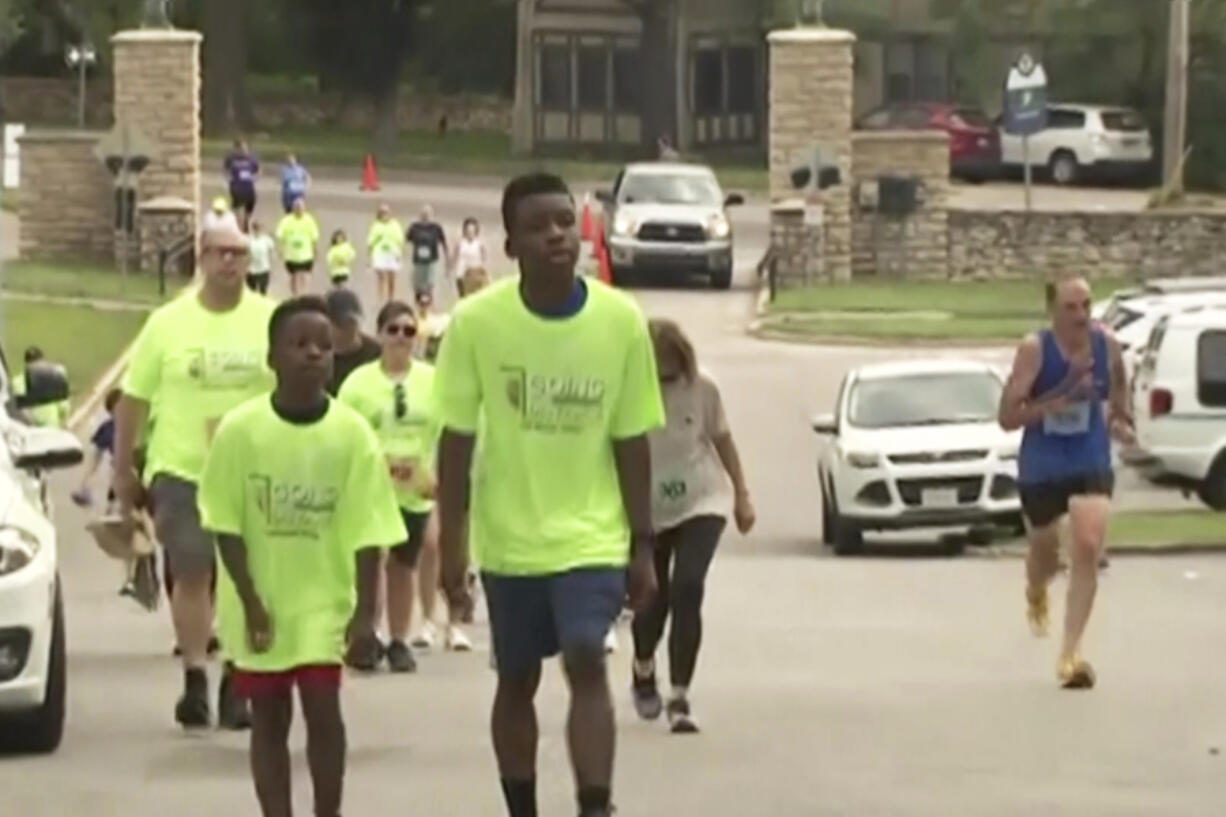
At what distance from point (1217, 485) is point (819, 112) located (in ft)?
85.6

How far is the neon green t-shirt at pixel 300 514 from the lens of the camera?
11336 millimetres

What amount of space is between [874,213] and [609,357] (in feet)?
152

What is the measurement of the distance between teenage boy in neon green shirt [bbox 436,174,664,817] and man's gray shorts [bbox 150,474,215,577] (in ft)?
13.1

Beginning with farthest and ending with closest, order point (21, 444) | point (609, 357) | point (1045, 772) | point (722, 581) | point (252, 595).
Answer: point (722, 581) < point (21, 444) < point (1045, 772) < point (252, 595) < point (609, 357)

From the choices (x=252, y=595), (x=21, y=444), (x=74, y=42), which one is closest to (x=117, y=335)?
(x=21, y=444)

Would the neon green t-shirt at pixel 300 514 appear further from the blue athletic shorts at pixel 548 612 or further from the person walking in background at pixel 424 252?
the person walking in background at pixel 424 252

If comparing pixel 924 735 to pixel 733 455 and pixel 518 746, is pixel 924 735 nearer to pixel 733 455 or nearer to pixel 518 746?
pixel 733 455

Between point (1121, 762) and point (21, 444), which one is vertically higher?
point (21, 444)

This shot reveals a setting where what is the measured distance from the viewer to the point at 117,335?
44.7 meters

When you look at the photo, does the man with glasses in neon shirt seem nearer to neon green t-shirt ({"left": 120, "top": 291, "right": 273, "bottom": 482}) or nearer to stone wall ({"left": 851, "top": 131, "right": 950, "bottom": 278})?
neon green t-shirt ({"left": 120, "top": 291, "right": 273, "bottom": 482})

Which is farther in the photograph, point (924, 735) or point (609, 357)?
point (924, 735)

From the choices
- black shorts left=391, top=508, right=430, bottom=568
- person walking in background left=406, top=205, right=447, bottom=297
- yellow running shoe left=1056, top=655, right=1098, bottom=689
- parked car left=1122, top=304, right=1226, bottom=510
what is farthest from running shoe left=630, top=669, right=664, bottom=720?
person walking in background left=406, top=205, right=447, bottom=297

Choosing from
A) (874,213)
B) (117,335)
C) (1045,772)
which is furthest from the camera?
(874,213)

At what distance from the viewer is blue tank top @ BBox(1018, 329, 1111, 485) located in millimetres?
16297
